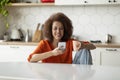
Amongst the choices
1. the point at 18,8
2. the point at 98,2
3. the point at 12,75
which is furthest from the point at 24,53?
the point at 12,75

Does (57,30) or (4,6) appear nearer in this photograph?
(57,30)

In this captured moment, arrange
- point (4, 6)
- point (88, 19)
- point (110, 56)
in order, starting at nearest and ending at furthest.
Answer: point (110, 56) < point (88, 19) < point (4, 6)

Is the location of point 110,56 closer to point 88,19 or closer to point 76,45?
point 88,19

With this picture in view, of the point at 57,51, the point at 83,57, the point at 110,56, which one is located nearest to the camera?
the point at 57,51

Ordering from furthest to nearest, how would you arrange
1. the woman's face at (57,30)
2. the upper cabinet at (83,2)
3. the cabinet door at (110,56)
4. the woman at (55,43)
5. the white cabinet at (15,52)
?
the white cabinet at (15,52) → the upper cabinet at (83,2) → the cabinet door at (110,56) → the woman's face at (57,30) → the woman at (55,43)

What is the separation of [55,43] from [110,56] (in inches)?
56.2

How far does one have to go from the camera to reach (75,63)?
222 cm

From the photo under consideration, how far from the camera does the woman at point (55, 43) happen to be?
221 cm

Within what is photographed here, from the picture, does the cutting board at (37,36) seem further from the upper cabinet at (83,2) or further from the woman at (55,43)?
the woman at (55,43)

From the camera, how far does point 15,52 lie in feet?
13.1

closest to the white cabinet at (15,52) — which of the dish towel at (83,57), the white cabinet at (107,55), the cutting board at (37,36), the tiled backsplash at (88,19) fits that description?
the cutting board at (37,36)

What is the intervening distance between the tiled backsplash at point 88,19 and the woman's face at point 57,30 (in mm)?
1789

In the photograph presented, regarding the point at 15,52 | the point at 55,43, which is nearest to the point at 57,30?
the point at 55,43

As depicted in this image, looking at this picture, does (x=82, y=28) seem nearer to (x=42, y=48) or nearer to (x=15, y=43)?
(x=15, y=43)
